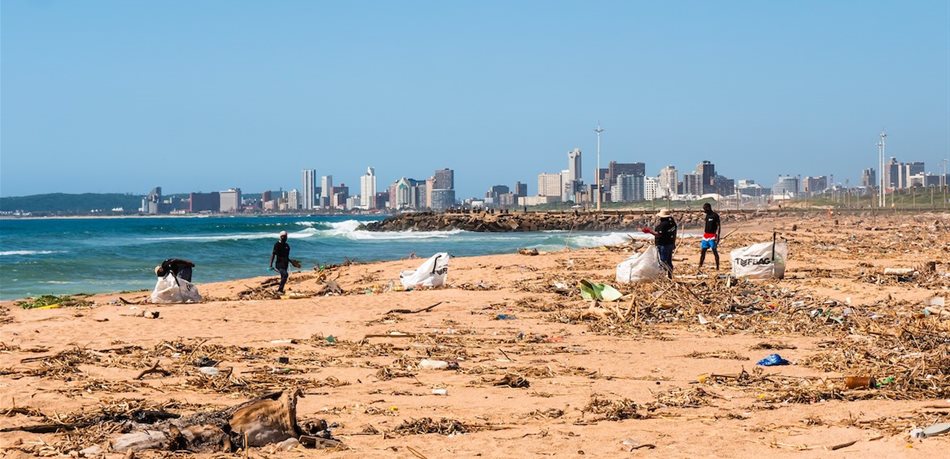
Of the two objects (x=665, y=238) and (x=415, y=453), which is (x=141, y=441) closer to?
(x=415, y=453)

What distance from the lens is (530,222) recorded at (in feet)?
239

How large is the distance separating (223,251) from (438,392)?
1399 inches

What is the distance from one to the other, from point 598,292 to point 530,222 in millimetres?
59583

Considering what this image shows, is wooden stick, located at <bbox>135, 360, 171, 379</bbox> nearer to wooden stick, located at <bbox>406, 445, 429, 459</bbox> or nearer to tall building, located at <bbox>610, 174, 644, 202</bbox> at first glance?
wooden stick, located at <bbox>406, 445, 429, 459</bbox>

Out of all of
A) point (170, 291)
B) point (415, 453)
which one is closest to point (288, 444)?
→ point (415, 453)

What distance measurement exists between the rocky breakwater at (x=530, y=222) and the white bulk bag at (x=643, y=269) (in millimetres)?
53665

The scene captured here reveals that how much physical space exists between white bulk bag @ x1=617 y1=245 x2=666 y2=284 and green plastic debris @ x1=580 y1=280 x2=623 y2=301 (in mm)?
992

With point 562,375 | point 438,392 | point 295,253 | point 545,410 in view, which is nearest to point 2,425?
point 438,392

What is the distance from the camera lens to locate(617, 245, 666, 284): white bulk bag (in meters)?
14.3

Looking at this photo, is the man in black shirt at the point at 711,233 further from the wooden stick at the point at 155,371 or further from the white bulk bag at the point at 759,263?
the wooden stick at the point at 155,371

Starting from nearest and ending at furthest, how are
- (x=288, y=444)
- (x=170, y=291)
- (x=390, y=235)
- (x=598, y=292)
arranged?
(x=288, y=444) → (x=598, y=292) → (x=170, y=291) → (x=390, y=235)

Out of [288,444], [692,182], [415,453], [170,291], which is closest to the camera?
[415,453]

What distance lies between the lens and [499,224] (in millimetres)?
71688

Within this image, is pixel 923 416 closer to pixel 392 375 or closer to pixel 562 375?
pixel 562 375
